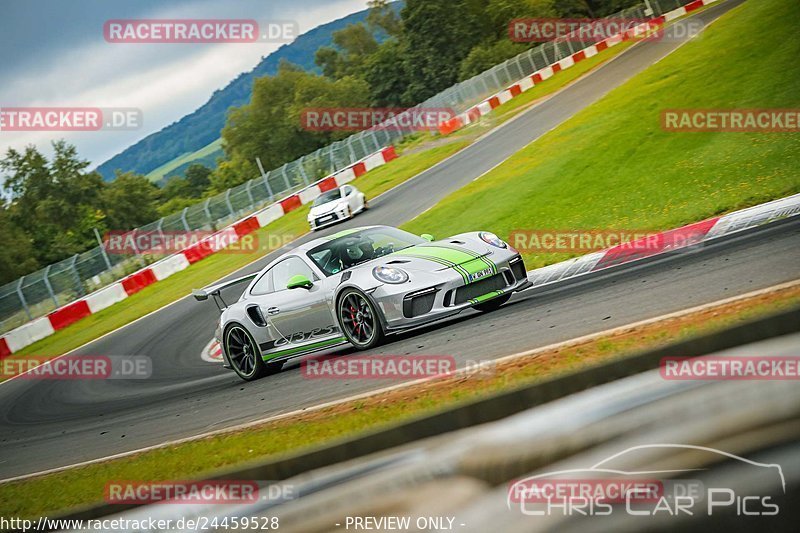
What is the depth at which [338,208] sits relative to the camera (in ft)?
85.4

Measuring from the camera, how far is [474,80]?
49.3m

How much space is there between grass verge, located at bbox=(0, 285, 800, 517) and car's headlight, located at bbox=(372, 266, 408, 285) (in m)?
2.15

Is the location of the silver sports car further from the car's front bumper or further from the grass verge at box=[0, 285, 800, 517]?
the grass verge at box=[0, 285, 800, 517]

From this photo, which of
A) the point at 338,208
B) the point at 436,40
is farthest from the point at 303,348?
the point at 436,40

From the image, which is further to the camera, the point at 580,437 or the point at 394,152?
the point at 394,152

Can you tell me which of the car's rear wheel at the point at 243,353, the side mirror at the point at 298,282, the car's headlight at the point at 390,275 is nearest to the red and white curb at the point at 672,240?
the car's headlight at the point at 390,275

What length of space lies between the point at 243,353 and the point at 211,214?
22.3 m

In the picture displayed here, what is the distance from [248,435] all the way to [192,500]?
6.75 feet

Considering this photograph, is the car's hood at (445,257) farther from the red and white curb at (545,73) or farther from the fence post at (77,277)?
the red and white curb at (545,73)

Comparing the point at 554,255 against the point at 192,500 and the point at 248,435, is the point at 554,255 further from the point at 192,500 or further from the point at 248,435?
the point at 192,500

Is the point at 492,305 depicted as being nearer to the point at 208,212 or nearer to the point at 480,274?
the point at 480,274

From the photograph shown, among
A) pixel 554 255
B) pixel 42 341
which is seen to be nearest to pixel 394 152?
pixel 42 341

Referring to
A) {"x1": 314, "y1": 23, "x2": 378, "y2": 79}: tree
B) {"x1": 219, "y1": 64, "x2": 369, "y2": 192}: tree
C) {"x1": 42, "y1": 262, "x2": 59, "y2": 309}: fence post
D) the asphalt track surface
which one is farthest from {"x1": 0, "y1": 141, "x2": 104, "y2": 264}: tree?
{"x1": 314, "y1": 23, "x2": 378, "y2": 79}: tree

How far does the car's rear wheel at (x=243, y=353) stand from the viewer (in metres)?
10.9
